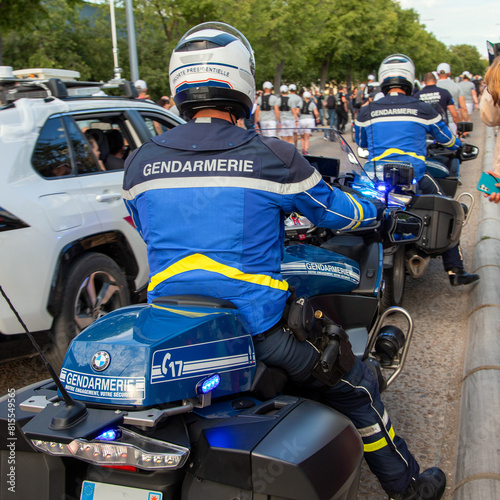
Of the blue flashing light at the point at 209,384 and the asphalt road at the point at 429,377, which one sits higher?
the blue flashing light at the point at 209,384

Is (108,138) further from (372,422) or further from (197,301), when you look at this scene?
(372,422)

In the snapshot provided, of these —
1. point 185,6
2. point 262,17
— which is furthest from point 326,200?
point 262,17

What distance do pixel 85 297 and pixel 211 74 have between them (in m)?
2.31

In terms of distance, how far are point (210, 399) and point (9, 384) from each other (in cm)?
287

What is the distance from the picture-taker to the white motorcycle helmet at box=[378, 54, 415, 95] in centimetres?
605

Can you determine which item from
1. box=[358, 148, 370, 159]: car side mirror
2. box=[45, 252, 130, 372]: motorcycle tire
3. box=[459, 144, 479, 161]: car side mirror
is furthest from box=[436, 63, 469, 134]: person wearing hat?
box=[45, 252, 130, 372]: motorcycle tire

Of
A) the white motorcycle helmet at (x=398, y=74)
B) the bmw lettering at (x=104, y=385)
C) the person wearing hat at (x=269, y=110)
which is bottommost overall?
the person wearing hat at (x=269, y=110)

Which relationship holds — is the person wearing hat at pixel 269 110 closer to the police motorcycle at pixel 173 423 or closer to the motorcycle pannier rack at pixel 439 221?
the motorcycle pannier rack at pixel 439 221

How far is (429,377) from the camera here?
420 centimetres

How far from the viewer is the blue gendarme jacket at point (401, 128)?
6.05m

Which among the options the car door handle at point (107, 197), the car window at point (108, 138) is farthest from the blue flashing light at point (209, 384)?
the car window at point (108, 138)

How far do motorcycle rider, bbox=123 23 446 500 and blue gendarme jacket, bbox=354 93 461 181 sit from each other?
148 inches

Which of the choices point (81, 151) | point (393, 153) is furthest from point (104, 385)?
point (393, 153)

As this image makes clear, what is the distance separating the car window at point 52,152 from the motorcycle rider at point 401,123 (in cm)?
297
